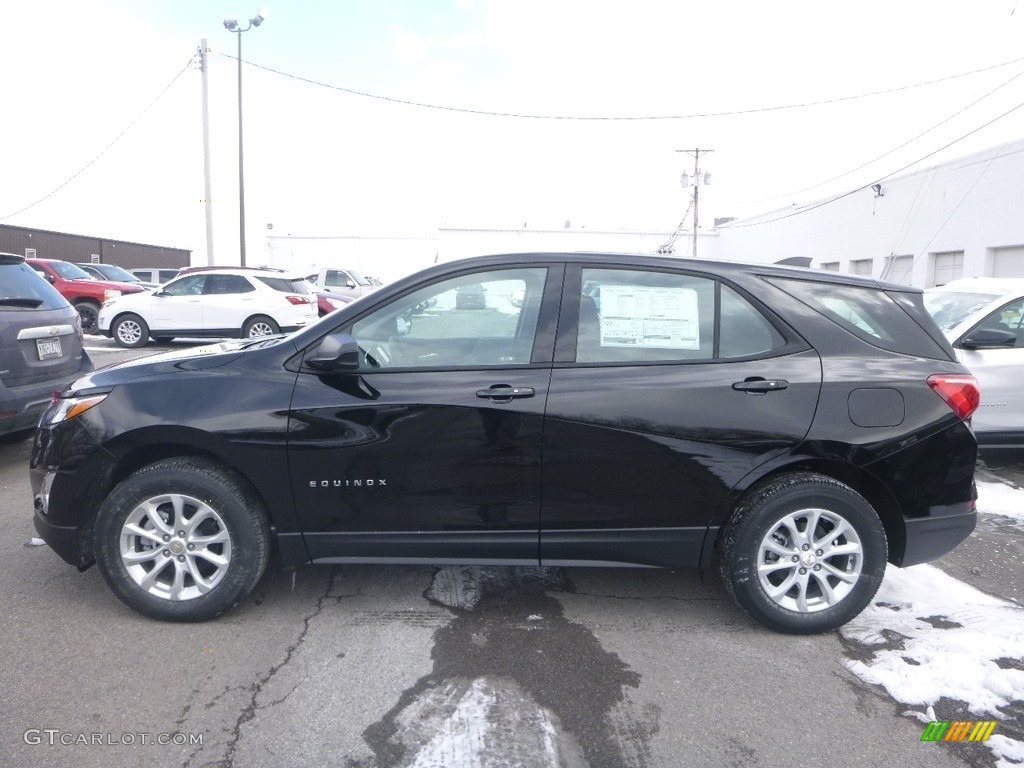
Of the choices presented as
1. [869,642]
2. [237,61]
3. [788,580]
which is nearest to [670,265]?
[788,580]

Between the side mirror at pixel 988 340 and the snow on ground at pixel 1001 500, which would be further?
the side mirror at pixel 988 340

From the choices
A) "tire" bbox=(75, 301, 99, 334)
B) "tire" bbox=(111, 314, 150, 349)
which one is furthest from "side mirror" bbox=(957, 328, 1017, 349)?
"tire" bbox=(75, 301, 99, 334)

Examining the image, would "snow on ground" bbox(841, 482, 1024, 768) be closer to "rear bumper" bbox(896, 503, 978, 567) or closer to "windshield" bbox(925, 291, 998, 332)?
"rear bumper" bbox(896, 503, 978, 567)

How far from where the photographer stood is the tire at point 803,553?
11.6 ft

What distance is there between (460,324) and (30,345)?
13.7 feet

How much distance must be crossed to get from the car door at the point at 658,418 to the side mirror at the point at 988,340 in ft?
11.4

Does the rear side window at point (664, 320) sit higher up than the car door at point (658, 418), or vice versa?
the rear side window at point (664, 320)

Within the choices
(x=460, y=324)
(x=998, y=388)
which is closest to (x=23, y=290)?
(x=460, y=324)

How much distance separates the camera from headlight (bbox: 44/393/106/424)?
364cm

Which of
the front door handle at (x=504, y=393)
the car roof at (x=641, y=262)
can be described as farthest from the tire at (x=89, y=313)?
the front door handle at (x=504, y=393)

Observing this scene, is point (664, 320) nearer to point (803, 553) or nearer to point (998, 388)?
point (803, 553)

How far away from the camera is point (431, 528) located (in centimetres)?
359

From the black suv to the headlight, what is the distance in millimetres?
12

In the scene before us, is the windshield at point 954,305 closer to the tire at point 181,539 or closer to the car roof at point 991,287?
the car roof at point 991,287
